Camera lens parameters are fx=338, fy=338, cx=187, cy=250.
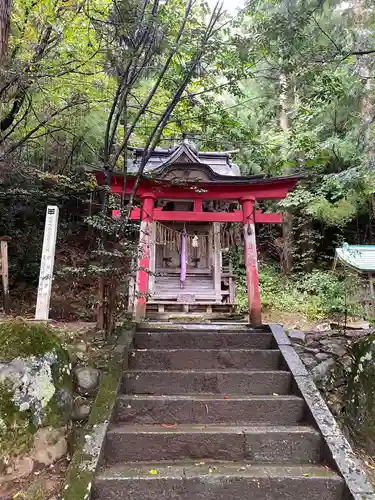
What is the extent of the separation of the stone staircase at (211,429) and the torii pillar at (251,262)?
891 millimetres

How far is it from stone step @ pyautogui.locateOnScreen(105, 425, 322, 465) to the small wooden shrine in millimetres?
2988

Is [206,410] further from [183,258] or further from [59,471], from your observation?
[183,258]

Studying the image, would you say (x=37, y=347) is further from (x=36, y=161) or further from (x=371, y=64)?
(x=36, y=161)

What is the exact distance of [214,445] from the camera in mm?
3074

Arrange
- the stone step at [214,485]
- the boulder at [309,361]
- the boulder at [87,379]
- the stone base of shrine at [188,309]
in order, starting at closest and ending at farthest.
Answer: the stone step at [214,485] < the boulder at [87,379] < the boulder at [309,361] < the stone base of shrine at [188,309]

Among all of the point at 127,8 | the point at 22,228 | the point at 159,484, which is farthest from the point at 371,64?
the point at 22,228

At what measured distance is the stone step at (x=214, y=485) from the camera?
260 centimetres

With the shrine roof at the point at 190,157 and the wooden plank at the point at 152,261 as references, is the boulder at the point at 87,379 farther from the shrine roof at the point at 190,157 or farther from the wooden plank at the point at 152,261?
the shrine roof at the point at 190,157

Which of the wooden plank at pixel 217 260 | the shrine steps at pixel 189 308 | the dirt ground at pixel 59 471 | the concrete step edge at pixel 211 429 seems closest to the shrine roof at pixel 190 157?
the wooden plank at pixel 217 260

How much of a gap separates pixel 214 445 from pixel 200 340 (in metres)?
1.70

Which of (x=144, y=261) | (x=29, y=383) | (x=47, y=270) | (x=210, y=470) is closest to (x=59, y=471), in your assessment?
(x=29, y=383)

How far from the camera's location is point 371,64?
5.89 meters

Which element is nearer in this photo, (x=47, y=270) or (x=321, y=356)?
(x=321, y=356)

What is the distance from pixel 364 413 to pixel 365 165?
541cm
